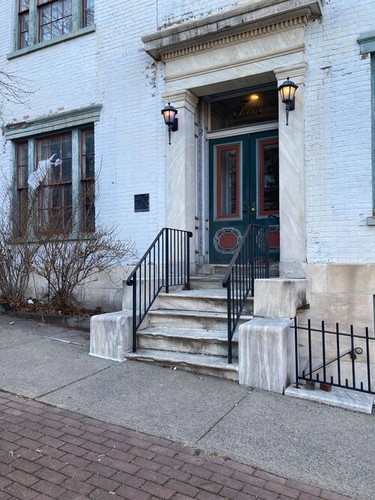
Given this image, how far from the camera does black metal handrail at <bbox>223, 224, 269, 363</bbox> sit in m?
4.81

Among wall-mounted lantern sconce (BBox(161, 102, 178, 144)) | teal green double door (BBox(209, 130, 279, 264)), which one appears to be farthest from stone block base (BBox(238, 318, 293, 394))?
wall-mounted lantern sconce (BBox(161, 102, 178, 144))

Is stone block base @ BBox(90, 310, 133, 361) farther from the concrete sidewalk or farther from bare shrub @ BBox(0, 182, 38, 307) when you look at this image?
bare shrub @ BBox(0, 182, 38, 307)

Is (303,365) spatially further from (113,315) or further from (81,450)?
(81,450)

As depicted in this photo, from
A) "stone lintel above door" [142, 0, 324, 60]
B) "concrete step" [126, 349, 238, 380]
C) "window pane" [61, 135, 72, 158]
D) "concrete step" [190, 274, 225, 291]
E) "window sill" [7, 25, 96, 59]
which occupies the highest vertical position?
"window sill" [7, 25, 96, 59]

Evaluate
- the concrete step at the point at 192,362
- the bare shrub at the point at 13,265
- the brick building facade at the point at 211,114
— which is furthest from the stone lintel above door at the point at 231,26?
the concrete step at the point at 192,362

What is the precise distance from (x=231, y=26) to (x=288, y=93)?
4.92 feet

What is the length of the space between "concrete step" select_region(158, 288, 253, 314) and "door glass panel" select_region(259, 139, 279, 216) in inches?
73.7

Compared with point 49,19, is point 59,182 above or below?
below

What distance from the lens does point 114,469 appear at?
2965mm

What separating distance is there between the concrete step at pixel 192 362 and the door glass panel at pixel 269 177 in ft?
10.6

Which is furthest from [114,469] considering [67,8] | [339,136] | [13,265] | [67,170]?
[67,8]

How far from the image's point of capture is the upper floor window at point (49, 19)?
8727 mm

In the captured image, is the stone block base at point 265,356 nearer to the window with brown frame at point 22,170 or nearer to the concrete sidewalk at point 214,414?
the concrete sidewalk at point 214,414

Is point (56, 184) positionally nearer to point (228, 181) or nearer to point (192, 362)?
point (228, 181)
